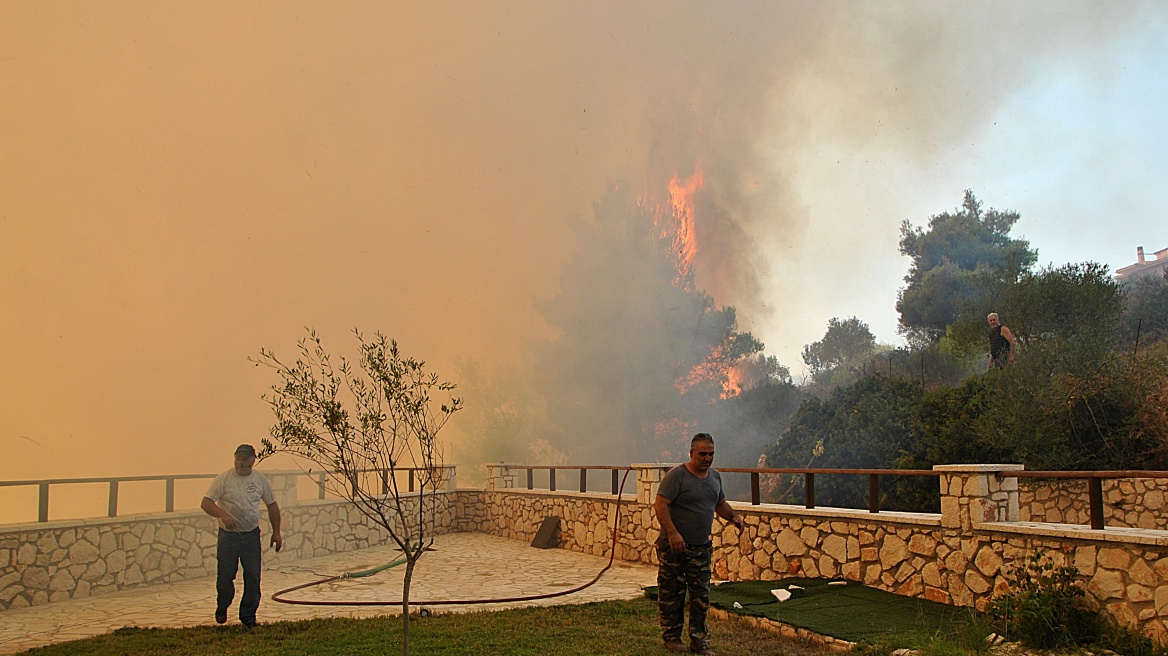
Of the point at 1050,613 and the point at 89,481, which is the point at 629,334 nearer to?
the point at 89,481

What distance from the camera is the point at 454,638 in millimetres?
6875

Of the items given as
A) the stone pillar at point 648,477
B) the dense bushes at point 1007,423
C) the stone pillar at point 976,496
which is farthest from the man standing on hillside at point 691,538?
the dense bushes at point 1007,423

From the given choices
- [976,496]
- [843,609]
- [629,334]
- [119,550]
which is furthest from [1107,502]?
[629,334]

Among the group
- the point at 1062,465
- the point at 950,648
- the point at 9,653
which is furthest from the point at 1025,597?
the point at 9,653

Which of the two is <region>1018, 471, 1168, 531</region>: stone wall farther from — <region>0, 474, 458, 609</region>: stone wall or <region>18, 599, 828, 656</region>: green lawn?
<region>0, 474, 458, 609</region>: stone wall

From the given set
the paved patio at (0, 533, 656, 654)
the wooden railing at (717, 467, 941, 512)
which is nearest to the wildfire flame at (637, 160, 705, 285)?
the paved patio at (0, 533, 656, 654)

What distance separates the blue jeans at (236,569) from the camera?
7.47 metres

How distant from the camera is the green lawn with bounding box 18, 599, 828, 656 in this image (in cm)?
640

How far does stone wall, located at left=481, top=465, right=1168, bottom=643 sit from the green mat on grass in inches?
11.4

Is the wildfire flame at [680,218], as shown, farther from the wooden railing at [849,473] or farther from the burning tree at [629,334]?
the wooden railing at [849,473]

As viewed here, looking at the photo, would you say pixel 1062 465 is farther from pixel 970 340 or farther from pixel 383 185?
pixel 383 185

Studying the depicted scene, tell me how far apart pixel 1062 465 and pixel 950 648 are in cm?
884

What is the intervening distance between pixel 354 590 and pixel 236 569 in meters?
2.88

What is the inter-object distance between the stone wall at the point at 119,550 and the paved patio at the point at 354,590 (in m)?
0.25
